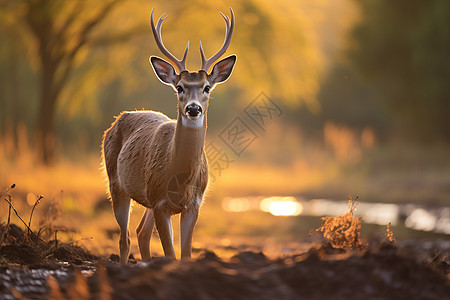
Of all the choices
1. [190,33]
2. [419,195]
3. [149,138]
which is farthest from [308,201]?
[149,138]

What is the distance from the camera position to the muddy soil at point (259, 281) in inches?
194

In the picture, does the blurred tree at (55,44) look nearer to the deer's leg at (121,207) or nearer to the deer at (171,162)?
the deer's leg at (121,207)

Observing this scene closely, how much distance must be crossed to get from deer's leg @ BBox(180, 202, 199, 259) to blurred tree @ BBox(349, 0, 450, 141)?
752 inches

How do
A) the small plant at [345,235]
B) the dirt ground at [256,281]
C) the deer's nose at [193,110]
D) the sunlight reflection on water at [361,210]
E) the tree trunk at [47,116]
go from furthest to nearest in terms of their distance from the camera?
the tree trunk at [47,116] < the sunlight reflection on water at [361,210] < the deer's nose at [193,110] < the small plant at [345,235] < the dirt ground at [256,281]

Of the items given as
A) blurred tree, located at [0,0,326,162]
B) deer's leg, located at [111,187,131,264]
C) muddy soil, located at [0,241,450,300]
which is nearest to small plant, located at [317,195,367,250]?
muddy soil, located at [0,241,450,300]

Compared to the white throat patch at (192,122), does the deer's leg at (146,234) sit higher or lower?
lower

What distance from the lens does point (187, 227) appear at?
7344 millimetres

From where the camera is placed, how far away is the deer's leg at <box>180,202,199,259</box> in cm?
732

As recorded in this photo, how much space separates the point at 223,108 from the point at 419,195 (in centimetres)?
2478

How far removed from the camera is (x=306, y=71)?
62.4 feet

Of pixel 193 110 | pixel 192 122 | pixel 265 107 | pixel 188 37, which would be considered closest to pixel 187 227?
pixel 192 122

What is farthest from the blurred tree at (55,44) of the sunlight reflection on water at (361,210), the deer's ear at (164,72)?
the deer's ear at (164,72)

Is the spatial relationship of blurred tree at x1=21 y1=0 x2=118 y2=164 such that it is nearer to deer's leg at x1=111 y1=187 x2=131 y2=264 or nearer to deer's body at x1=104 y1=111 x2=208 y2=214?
deer's body at x1=104 y1=111 x2=208 y2=214

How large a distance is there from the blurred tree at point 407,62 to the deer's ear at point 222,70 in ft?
59.7
